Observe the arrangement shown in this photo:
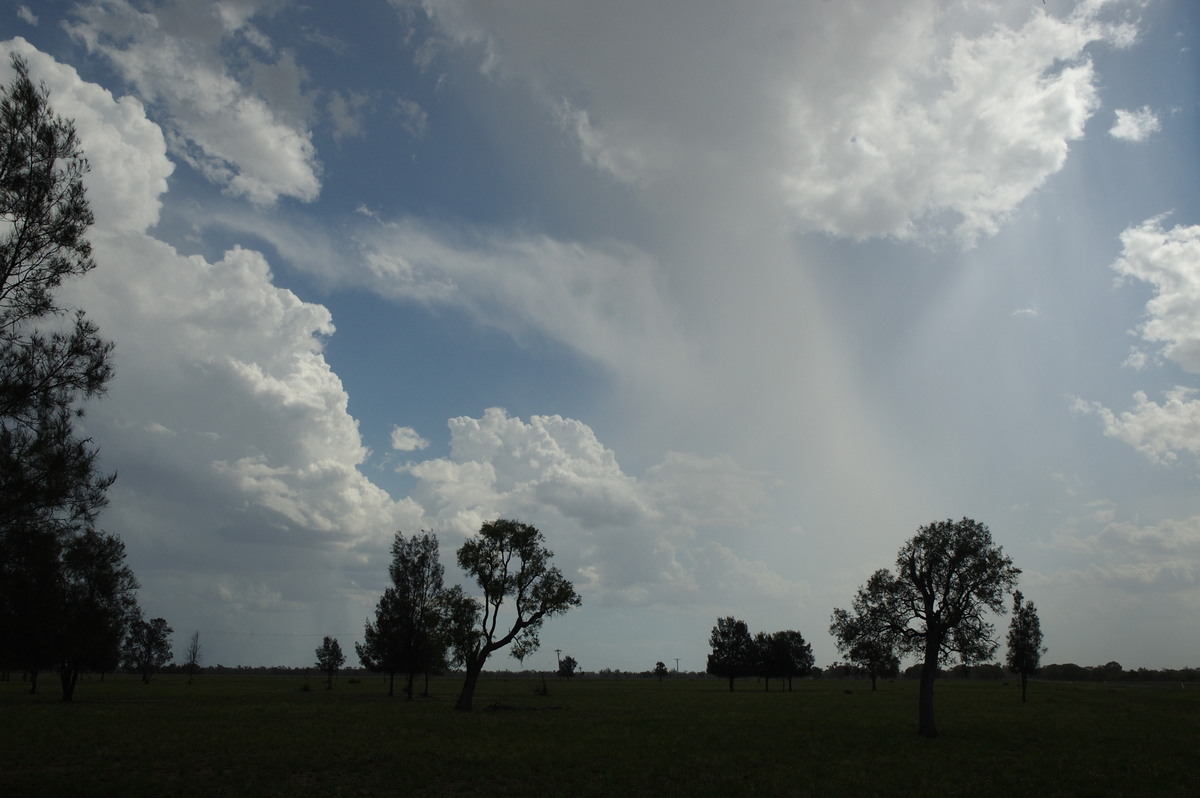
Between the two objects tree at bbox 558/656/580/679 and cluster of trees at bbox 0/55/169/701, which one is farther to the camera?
tree at bbox 558/656/580/679

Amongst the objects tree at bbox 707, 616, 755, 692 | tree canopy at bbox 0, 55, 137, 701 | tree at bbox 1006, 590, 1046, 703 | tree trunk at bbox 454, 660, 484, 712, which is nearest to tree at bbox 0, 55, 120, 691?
tree canopy at bbox 0, 55, 137, 701

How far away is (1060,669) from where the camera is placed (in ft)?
650

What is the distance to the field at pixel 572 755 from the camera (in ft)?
61.7

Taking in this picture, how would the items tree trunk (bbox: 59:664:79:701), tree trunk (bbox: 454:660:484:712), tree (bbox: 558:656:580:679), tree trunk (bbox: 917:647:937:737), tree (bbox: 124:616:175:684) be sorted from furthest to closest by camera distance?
tree (bbox: 558:656:580:679) < tree (bbox: 124:616:175:684) < tree trunk (bbox: 59:664:79:701) < tree trunk (bbox: 454:660:484:712) < tree trunk (bbox: 917:647:937:737)

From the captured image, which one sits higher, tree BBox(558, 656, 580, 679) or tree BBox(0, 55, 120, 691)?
tree BBox(0, 55, 120, 691)

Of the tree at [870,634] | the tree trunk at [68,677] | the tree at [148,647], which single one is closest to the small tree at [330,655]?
the tree at [148,647]

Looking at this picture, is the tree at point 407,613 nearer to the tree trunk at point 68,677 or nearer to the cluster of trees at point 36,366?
the tree trunk at point 68,677

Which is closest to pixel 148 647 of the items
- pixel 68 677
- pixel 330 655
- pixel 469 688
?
pixel 330 655

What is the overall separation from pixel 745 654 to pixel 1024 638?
158 ft

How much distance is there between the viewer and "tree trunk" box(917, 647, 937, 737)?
3084cm

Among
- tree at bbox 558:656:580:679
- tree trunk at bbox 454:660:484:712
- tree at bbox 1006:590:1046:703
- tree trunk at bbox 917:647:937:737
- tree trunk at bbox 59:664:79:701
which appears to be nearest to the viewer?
tree trunk at bbox 917:647:937:737

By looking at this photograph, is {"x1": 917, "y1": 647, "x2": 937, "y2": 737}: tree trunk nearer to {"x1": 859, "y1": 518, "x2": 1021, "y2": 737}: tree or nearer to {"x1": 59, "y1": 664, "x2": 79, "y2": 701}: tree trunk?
{"x1": 859, "y1": 518, "x2": 1021, "y2": 737}: tree

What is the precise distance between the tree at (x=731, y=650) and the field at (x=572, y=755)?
6842cm

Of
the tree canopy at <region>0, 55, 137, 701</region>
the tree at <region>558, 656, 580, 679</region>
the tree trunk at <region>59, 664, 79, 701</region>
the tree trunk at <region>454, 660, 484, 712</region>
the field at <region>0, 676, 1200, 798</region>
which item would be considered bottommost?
the tree at <region>558, 656, 580, 679</region>
